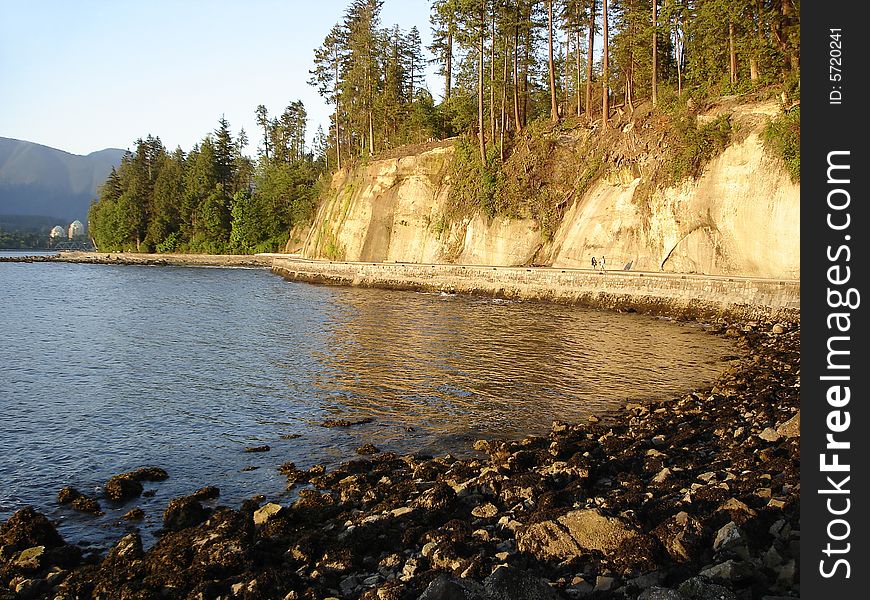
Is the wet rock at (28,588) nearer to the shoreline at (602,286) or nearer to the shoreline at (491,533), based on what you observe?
the shoreline at (491,533)

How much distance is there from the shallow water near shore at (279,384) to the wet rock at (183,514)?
319 mm

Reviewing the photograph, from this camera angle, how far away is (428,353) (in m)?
20.7

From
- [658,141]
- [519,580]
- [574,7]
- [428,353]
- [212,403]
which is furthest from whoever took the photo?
[574,7]

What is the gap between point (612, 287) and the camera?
32469mm

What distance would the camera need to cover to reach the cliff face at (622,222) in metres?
29.6

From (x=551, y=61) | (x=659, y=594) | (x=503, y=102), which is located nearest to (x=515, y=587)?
(x=659, y=594)

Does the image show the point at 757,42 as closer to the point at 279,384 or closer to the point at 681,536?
the point at 279,384

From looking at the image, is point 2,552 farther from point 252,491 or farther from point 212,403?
point 212,403

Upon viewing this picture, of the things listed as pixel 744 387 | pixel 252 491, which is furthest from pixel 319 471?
pixel 744 387

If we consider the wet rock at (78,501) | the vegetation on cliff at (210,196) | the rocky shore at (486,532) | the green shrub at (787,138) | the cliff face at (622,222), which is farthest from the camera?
the vegetation on cliff at (210,196)

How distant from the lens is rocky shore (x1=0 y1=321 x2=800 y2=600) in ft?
18.6

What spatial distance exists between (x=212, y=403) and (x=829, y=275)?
1362 cm

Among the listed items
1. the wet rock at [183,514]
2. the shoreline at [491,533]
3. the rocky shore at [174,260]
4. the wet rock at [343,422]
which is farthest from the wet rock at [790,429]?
the rocky shore at [174,260]

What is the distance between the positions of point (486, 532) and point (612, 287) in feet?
89.1
